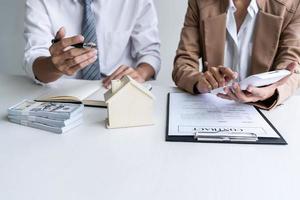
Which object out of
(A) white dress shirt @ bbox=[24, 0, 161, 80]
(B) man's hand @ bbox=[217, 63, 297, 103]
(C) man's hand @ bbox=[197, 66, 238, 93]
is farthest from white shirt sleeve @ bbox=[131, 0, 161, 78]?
(B) man's hand @ bbox=[217, 63, 297, 103]

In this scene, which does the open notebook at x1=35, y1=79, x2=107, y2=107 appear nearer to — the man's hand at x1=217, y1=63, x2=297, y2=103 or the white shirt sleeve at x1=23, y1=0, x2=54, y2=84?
the white shirt sleeve at x1=23, y1=0, x2=54, y2=84

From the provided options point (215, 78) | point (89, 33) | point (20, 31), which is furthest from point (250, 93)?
point (20, 31)

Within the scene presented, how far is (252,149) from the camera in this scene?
727 mm

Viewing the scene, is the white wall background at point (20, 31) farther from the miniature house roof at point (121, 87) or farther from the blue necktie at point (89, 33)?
the miniature house roof at point (121, 87)

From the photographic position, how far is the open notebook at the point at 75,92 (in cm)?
97

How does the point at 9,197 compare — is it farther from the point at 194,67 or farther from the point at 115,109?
the point at 194,67

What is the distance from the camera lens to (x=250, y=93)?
92 centimetres

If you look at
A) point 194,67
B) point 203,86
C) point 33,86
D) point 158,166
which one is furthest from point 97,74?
point 158,166

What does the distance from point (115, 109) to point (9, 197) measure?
1.03 feet

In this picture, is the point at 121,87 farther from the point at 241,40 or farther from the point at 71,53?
the point at 241,40

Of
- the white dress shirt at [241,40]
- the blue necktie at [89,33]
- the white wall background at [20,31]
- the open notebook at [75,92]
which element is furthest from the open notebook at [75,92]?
the white wall background at [20,31]

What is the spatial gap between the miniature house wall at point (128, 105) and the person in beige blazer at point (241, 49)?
24 centimetres

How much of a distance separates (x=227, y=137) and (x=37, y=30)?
89 cm

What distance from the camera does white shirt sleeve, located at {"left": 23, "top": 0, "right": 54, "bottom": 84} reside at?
130 centimetres
